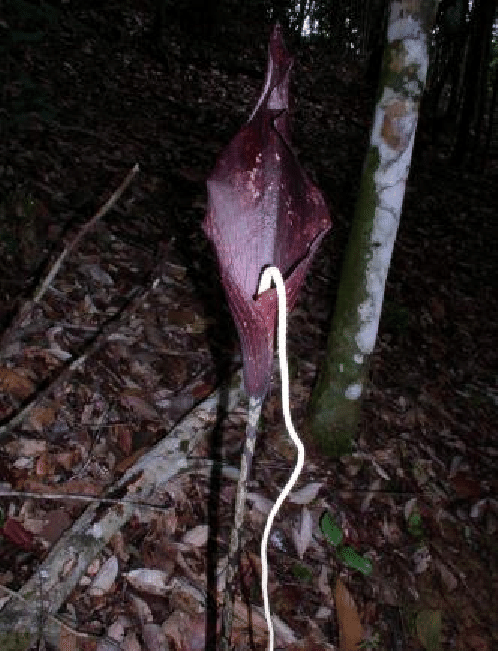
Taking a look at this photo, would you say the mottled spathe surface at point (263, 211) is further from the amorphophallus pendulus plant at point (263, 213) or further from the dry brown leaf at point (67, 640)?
the dry brown leaf at point (67, 640)

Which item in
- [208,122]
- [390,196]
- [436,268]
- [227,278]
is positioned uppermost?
[208,122]

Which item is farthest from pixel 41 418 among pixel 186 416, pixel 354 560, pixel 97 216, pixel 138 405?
pixel 354 560

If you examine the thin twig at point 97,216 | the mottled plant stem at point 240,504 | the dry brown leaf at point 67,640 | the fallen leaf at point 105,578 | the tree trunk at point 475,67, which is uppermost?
the tree trunk at point 475,67

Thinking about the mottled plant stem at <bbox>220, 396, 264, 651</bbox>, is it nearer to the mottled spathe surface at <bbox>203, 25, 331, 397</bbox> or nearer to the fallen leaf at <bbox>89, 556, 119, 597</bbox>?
the mottled spathe surface at <bbox>203, 25, 331, 397</bbox>

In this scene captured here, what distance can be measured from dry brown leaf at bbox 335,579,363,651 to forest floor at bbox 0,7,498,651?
11 millimetres

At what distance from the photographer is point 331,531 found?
2.63 m

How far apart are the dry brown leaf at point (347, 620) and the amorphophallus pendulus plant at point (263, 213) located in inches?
69.2

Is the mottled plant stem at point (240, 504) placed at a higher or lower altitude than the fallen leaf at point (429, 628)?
higher

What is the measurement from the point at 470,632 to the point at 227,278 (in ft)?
7.73

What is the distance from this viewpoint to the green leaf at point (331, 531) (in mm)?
2625

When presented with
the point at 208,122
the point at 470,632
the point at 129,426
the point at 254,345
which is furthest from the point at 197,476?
the point at 208,122

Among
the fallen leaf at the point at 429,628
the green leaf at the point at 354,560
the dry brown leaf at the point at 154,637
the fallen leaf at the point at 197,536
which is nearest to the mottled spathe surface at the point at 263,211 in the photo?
the dry brown leaf at the point at 154,637

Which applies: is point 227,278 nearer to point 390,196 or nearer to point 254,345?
point 254,345

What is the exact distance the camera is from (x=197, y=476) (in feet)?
8.54
